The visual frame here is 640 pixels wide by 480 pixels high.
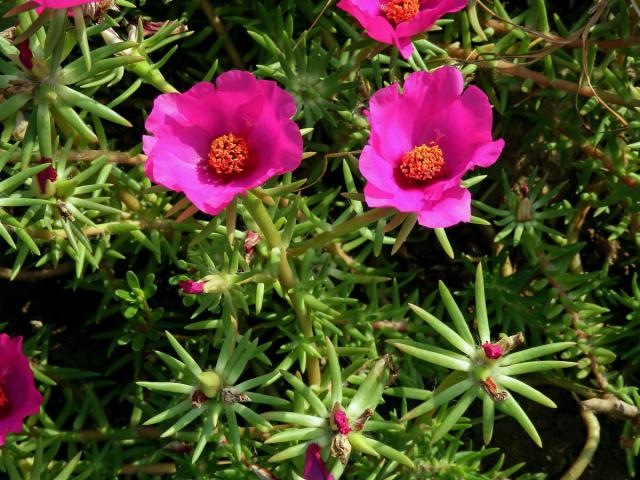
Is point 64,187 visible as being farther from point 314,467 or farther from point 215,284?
point 314,467

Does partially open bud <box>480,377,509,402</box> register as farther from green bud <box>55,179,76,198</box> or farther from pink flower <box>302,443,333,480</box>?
green bud <box>55,179,76,198</box>

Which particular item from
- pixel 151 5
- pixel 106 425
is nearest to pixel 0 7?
pixel 151 5

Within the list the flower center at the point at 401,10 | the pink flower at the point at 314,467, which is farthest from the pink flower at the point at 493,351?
the flower center at the point at 401,10

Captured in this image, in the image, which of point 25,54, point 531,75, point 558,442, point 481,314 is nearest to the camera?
point 25,54

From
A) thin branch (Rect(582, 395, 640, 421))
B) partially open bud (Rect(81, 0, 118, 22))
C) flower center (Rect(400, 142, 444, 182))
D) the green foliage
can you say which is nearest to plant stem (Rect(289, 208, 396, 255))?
the green foliage

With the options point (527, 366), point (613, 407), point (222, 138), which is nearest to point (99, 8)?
point (222, 138)
